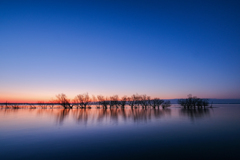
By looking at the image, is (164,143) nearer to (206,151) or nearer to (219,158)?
(206,151)

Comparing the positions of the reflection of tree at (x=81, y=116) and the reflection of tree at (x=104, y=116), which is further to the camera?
the reflection of tree at (x=81, y=116)

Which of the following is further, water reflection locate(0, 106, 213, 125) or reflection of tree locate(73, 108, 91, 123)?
reflection of tree locate(73, 108, 91, 123)

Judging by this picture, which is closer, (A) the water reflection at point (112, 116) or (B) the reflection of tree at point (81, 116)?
(A) the water reflection at point (112, 116)

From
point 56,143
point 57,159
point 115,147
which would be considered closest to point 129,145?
point 115,147

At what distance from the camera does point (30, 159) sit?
6594mm

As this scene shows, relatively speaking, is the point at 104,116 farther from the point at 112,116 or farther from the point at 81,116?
the point at 81,116

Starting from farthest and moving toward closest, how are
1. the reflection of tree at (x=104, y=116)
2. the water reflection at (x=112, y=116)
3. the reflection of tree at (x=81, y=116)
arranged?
the reflection of tree at (x=81, y=116)
the reflection of tree at (x=104, y=116)
the water reflection at (x=112, y=116)

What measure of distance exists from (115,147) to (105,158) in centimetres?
172

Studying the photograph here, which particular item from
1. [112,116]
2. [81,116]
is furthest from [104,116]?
[81,116]

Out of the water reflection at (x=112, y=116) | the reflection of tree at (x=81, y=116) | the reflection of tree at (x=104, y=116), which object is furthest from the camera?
the reflection of tree at (x=81, y=116)

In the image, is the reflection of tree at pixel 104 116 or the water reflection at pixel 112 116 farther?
the reflection of tree at pixel 104 116

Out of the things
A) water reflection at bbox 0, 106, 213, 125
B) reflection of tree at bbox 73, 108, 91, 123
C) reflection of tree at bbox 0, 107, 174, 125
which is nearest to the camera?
water reflection at bbox 0, 106, 213, 125

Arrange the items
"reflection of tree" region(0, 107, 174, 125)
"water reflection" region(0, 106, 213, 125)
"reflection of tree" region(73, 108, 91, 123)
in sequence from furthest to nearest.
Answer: "reflection of tree" region(73, 108, 91, 123) < "reflection of tree" region(0, 107, 174, 125) < "water reflection" region(0, 106, 213, 125)

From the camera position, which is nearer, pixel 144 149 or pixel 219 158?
pixel 219 158
